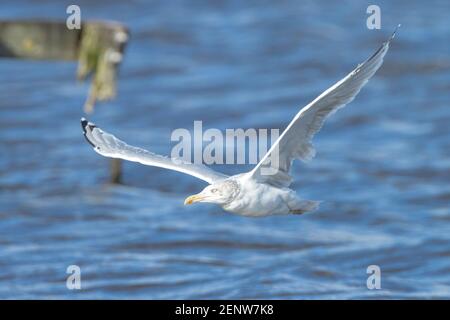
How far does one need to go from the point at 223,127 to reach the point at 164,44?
15.9 ft

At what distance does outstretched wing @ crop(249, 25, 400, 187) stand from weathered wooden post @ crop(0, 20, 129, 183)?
183 inches

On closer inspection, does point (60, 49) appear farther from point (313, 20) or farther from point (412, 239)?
point (313, 20)

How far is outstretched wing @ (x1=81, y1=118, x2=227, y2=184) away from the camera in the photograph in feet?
27.6

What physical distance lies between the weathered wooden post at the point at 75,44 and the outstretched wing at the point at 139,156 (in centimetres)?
369

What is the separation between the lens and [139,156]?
28.0ft

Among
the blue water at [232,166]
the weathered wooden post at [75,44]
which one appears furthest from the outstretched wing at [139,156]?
the weathered wooden post at [75,44]

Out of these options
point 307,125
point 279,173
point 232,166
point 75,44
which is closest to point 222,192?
point 279,173

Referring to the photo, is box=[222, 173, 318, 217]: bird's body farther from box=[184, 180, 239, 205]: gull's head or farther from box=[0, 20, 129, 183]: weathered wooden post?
A: box=[0, 20, 129, 183]: weathered wooden post

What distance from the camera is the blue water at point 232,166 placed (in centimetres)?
1191

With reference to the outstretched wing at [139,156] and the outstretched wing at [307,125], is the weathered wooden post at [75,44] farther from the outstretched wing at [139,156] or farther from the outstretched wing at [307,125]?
the outstretched wing at [307,125]

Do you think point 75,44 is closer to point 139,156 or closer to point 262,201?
point 139,156

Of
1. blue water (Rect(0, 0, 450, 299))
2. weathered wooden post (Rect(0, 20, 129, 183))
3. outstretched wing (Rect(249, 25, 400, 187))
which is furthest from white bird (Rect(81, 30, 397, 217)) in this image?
weathered wooden post (Rect(0, 20, 129, 183))

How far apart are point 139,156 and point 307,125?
4.08 ft

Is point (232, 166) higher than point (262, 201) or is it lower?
higher
